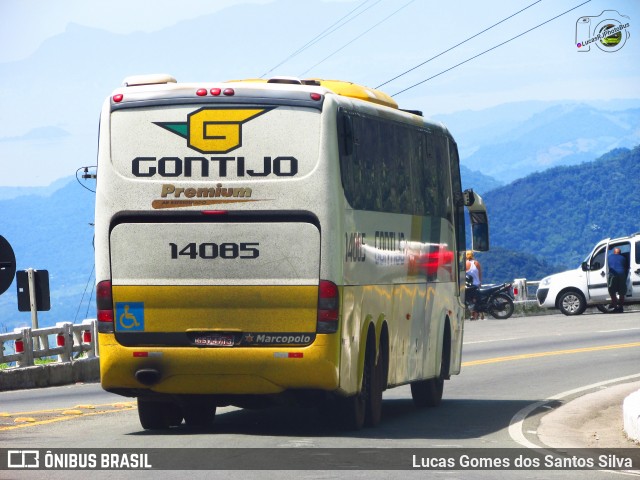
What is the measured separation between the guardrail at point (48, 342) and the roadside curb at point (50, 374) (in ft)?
0.74

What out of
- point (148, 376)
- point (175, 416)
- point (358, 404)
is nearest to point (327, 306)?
point (358, 404)

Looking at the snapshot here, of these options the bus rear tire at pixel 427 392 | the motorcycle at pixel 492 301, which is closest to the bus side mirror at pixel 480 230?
the bus rear tire at pixel 427 392

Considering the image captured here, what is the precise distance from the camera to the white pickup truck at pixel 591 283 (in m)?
40.0

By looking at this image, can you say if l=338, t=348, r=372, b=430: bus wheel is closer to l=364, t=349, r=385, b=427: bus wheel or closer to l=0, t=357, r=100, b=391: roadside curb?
l=364, t=349, r=385, b=427: bus wheel

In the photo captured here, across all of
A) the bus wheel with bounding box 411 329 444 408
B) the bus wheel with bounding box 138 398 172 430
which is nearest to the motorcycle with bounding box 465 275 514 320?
the bus wheel with bounding box 411 329 444 408

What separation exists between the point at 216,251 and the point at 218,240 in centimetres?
11

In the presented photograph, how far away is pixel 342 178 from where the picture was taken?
563 inches

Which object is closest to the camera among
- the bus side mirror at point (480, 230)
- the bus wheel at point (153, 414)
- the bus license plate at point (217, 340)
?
the bus license plate at point (217, 340)

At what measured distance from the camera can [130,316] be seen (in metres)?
14.3

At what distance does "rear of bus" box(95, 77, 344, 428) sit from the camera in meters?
14.1

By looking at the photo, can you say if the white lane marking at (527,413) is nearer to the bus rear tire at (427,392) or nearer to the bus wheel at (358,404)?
the bus rear tire at (427,392)

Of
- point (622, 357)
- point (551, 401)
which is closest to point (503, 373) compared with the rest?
point (622, 357)

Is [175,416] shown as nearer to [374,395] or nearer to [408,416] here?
[374,395]

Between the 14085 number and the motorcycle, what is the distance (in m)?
26.9
